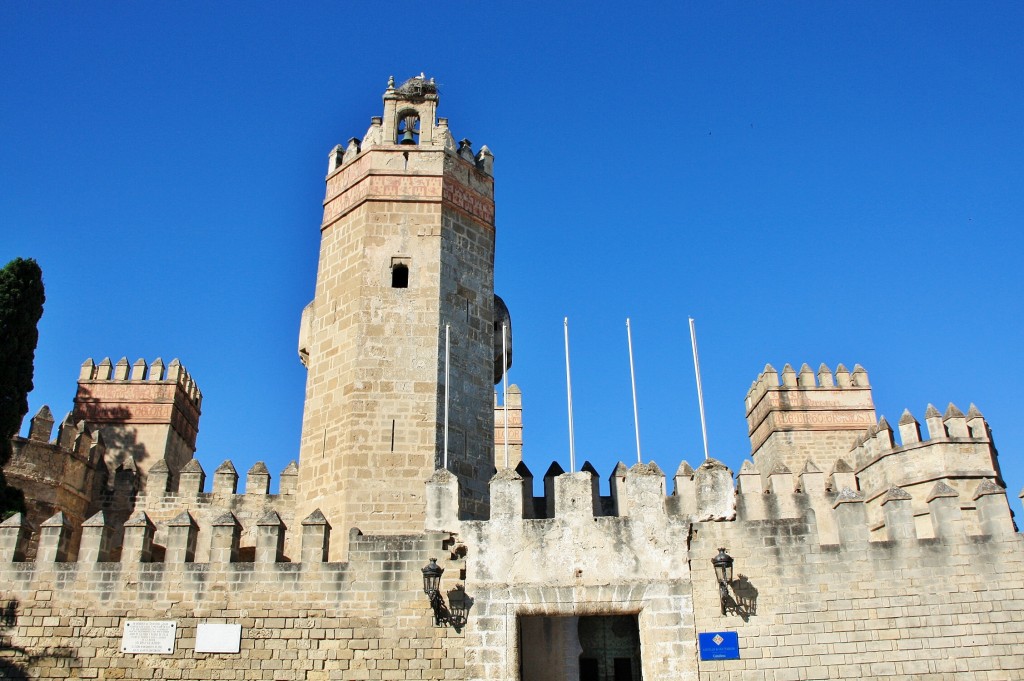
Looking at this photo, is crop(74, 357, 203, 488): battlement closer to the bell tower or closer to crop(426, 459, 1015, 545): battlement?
the bell tower

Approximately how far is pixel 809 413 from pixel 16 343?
18192mm

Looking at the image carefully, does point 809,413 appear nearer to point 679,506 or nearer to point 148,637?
point 679,506

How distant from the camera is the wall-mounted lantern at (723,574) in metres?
10.5

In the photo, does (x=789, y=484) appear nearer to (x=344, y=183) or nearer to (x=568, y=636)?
(x=568, y=636)

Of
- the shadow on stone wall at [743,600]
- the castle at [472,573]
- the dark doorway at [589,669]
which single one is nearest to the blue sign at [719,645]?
the castle at [472,573]

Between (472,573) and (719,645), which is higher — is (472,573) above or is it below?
above

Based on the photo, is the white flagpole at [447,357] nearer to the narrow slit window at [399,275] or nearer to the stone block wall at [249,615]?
the narrow slit window at [399,275]

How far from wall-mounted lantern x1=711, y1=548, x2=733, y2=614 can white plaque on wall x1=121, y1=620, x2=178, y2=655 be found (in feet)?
22.0

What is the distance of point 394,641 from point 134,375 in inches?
551

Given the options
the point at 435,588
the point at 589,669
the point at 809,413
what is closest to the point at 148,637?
the point at 435,588

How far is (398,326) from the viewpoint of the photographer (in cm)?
1345

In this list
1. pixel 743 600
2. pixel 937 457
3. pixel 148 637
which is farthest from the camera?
pixel 937 457

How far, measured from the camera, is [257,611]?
428 inches

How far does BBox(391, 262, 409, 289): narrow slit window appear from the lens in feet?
45.7
